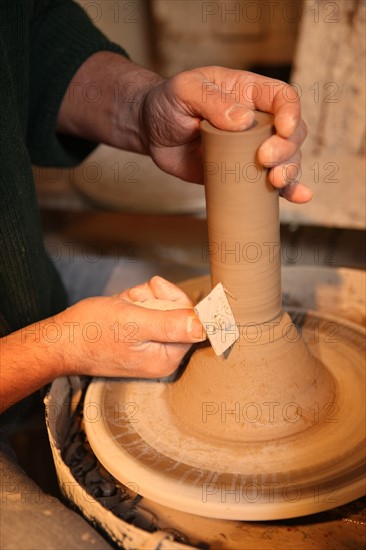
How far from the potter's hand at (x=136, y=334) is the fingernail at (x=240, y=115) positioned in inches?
13.8

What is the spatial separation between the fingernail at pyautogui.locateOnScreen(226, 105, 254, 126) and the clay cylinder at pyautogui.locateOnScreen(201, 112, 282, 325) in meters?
0.02

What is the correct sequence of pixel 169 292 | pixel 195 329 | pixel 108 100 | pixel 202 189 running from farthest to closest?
pixel 202 189 < pixel 108 100 < pixel 169 292 < pixel 195 329

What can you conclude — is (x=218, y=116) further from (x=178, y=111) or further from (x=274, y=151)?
(x=178, y=111)

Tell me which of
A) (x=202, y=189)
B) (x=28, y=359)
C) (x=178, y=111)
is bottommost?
(x=202, y=189)

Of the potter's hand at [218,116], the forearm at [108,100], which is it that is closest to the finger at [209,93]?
the potter's hand at [218,116]

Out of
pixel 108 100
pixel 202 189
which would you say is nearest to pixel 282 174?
pixel 108 100

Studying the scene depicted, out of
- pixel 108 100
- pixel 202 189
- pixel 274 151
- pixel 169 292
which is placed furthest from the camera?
pixel 202 189

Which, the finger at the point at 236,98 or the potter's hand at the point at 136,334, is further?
the potter's hand at the point at 136,334

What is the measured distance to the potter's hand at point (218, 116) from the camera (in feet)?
3.42

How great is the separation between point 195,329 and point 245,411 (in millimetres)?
179

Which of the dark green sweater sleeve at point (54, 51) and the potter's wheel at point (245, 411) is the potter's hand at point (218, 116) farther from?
the dark green sweater sleeve at point (54, 51)

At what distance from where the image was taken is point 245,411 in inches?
45.7

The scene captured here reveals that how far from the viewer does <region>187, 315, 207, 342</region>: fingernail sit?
1137 millimetres

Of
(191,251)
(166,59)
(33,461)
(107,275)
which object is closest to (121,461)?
(33,461)
